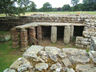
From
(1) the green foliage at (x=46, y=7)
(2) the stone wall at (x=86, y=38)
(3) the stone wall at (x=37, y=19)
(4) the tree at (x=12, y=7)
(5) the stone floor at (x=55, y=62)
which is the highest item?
(1) the green foliage at (x=46, y=7)

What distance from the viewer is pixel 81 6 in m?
35.7

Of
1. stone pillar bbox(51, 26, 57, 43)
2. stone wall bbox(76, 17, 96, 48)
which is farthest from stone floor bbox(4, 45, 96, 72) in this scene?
stone pillar bbox(51, 26, 57, 43)

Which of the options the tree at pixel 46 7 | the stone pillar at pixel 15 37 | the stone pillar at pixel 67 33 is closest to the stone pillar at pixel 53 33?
the stone pillar at pixel 67 33

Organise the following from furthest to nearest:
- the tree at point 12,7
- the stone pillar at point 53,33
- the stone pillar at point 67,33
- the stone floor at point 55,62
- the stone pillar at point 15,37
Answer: the stone pillar at point 53,33
the stone pillar at point 67,33
the tree at point 12,7
the stone pillar at point 15,37
the stone floor at point 55,62

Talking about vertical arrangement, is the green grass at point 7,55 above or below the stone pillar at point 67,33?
below

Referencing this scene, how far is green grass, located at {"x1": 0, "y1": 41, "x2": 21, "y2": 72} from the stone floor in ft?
8.69

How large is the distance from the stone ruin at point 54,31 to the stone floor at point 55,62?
14.5 ft

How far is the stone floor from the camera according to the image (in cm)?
217

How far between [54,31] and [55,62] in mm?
6082

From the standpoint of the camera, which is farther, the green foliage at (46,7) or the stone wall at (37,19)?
the green foliage at (46,7)

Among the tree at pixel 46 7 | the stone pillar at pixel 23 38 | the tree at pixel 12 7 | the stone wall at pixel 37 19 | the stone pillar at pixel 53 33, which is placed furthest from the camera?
the tree at pixel 46 7

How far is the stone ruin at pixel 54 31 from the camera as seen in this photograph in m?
7.10

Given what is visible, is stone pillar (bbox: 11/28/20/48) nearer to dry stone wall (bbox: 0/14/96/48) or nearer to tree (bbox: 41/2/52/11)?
dry stone wall (bbox: 0/14/96/48)

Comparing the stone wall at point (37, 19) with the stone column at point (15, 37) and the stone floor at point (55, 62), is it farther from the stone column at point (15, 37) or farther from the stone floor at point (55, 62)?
the stone floor at point (55, 62)
